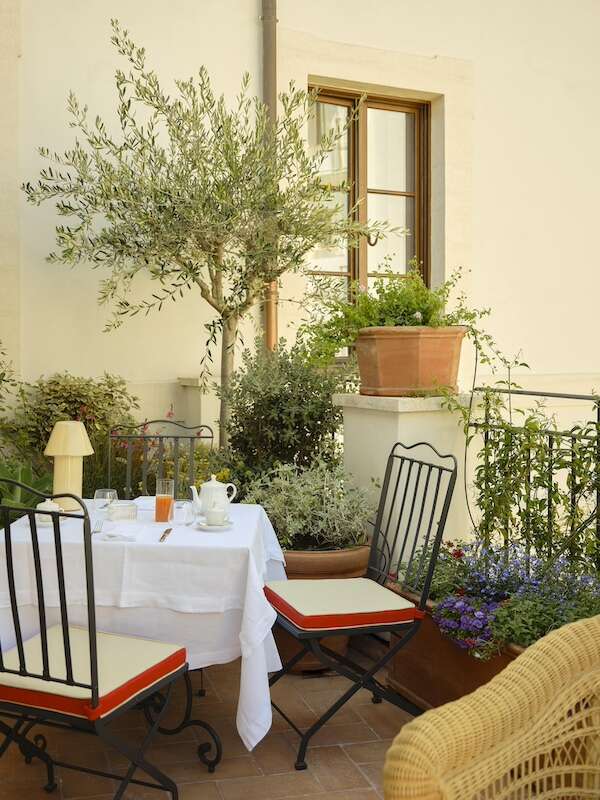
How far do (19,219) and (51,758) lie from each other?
404 cm

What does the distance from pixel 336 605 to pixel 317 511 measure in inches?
39.5

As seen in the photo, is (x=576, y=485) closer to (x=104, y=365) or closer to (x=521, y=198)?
(x=104, y=365)

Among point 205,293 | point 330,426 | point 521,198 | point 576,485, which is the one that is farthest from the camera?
point 521,198

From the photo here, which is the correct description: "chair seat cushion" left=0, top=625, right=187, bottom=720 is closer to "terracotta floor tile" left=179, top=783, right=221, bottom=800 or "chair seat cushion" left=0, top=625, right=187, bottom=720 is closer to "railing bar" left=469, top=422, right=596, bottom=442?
"terracotta floor tile" left=179, top=783, right=221, bottom=800

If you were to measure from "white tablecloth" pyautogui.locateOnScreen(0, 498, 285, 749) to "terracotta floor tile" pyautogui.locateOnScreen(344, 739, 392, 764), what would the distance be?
0.42 meters

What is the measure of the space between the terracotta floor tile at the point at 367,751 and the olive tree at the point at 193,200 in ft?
8.02

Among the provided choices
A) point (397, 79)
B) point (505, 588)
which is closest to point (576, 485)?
point (505, 588)

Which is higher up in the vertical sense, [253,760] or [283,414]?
[283,414]

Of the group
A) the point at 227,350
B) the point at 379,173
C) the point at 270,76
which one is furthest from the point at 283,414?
the point at 379,173

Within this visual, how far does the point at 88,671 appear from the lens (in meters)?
2.42

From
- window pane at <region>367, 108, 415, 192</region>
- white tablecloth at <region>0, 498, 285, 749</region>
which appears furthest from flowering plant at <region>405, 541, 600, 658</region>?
window pane at <region>367, 108, 415, 192</region>

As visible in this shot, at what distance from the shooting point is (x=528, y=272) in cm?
758

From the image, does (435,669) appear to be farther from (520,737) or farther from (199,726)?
(520,737)

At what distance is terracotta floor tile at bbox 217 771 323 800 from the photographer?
9.07 ft
